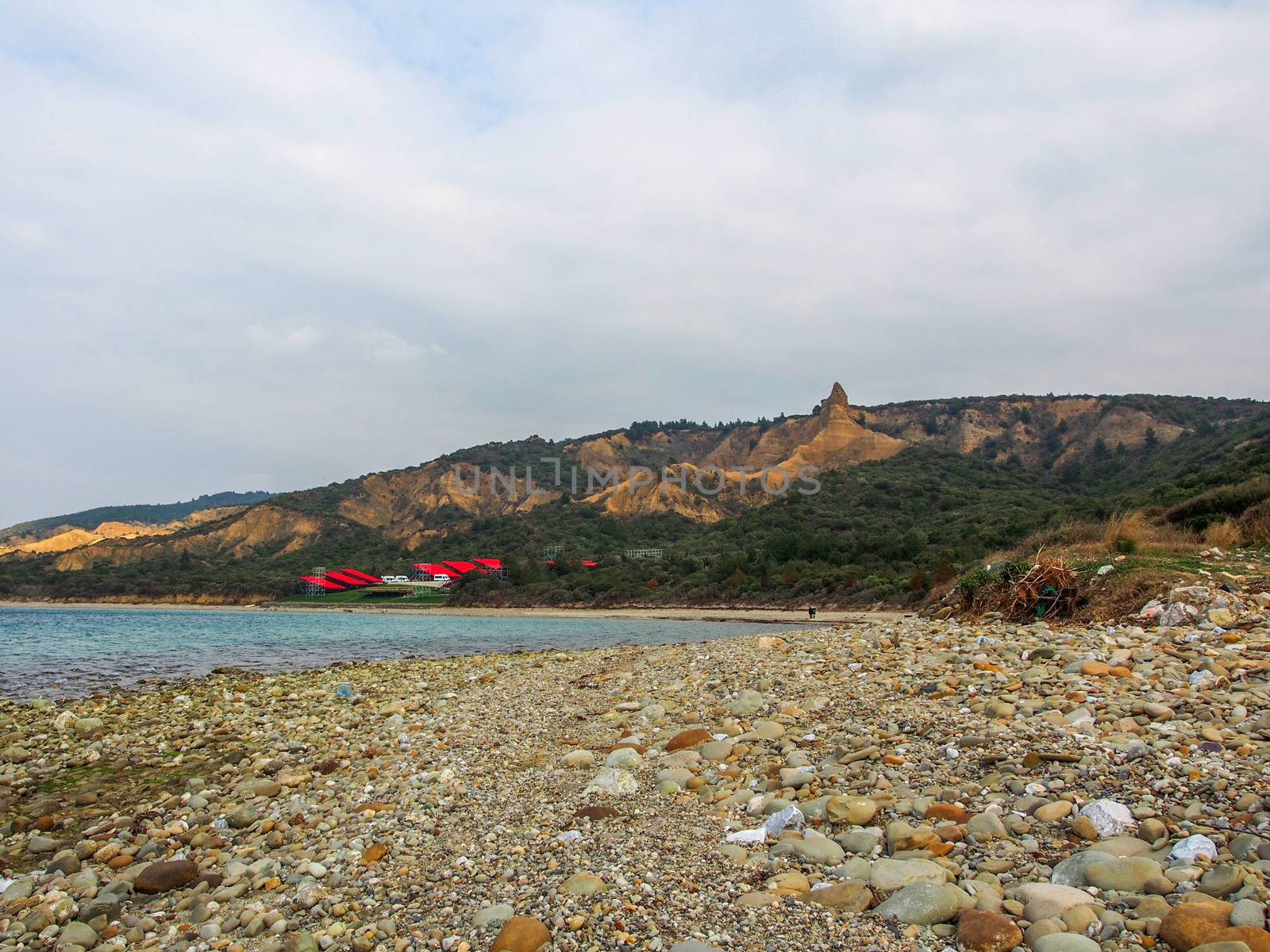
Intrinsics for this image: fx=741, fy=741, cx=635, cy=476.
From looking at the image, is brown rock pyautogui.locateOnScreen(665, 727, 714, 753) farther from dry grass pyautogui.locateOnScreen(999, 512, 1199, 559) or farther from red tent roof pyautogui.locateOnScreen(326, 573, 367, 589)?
red tent roof pyautogui.locateOnScreen(326, 573, 367, 589)

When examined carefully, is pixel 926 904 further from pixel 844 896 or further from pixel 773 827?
pixel 773 827

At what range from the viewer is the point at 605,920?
3684 mm

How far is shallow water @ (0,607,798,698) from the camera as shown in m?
18.9

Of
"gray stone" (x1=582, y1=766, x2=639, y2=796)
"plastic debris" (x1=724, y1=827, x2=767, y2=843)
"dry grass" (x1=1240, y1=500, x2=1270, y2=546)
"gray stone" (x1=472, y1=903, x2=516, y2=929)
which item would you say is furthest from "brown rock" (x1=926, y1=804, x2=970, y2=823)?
"dry grass" (x1=1240, y1=500, x2=1270, y2=546)

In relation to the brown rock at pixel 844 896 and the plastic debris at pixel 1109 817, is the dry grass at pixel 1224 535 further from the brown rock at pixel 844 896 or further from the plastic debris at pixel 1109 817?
the brown rock at pixel 844 896

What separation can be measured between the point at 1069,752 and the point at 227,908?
219 inches

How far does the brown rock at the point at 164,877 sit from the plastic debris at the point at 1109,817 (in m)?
5.79

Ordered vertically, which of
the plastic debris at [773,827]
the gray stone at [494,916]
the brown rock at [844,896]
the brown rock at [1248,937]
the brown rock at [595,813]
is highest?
the brown rock at [1248,937]

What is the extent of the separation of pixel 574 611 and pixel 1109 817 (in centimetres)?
5867

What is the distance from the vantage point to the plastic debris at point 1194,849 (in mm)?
3541

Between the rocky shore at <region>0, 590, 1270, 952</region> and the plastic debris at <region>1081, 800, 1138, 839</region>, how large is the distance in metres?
0.02

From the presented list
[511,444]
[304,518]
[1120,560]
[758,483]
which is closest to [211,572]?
[304,518]

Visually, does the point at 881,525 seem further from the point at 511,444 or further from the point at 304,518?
the point at 511,444

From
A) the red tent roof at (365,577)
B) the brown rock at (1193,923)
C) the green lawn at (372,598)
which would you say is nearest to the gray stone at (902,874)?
the brown rock at (1193,923)
